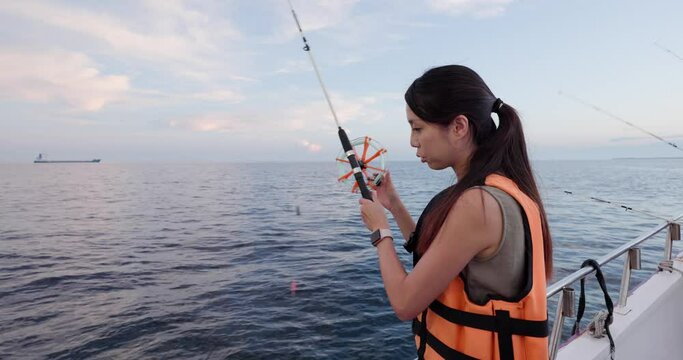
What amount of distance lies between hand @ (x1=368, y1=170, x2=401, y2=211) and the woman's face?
2.23 feet

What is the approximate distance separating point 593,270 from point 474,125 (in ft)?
6.23

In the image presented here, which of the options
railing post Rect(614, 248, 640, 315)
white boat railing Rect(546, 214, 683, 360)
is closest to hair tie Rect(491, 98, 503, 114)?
white boat railing Rect(546, 214, 683, 360)

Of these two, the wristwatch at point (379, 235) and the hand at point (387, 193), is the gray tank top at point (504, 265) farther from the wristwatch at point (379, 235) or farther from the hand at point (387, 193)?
the hand at point (387, 193)

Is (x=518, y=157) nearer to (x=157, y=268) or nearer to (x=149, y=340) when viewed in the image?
(x=149, y=340)

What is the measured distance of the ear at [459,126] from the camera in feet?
5.25

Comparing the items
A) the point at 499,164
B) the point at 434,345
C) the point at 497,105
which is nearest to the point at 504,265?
the point at 499,164

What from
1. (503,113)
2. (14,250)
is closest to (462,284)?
(503,113)

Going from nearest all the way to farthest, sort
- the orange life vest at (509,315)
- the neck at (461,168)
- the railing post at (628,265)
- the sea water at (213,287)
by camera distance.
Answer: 1. the orange life vest at (509,315)
2. the neck at (461,168)
3. the railing post at (628,265)
4. the sea water at (213,287)

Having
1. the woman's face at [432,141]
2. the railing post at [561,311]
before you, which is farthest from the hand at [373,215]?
the railing post at [561,311]

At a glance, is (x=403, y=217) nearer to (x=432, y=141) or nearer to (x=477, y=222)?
(x=432, y=141)

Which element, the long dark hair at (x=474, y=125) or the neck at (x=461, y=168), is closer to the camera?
the long dark hair at (x=474, y=125)

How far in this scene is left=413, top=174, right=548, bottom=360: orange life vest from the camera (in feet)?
4.85

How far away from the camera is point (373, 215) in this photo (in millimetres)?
1873

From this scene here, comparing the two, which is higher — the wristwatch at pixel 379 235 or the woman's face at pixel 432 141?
the woman's face at pixel 432 141
